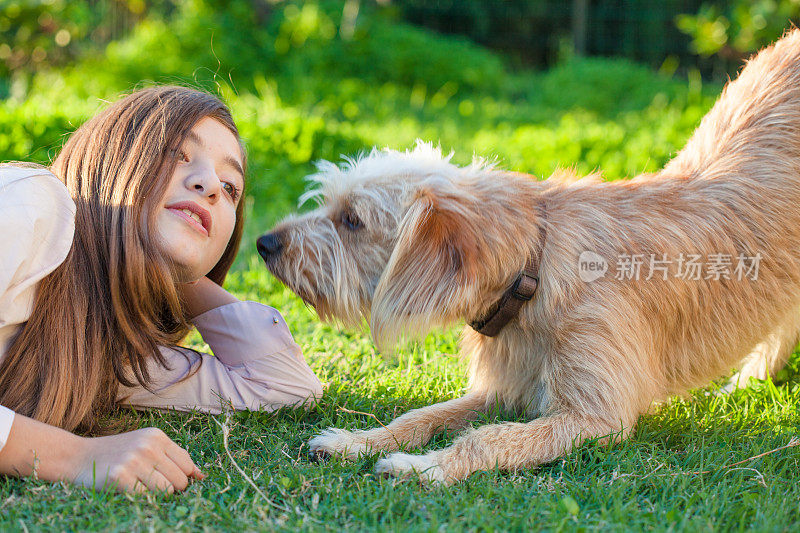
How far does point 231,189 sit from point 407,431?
1.15 metres

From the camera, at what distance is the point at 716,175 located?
3.18 metres

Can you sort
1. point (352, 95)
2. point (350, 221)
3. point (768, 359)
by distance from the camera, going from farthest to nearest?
point (352, 95) → point (768, 359) → point (350, 221)

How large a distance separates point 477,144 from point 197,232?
5659mm

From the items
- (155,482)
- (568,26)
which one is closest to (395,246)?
(155,482)

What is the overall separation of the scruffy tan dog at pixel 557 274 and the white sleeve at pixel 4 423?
95 centimetres

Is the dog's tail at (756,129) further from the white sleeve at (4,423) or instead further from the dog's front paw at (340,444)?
the white sleeve at (4,423)

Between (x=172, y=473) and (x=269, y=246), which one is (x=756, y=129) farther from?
(x=172, y=473)

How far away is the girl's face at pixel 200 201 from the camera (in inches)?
105

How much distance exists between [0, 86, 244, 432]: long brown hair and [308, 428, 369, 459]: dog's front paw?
65cm

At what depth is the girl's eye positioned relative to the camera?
2986 millimetres

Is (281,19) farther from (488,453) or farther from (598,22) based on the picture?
(488,453)

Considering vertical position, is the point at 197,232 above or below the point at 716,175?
below

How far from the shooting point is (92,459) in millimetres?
2328

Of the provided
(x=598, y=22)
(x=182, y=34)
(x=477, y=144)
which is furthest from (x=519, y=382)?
(x=598, y=22)
